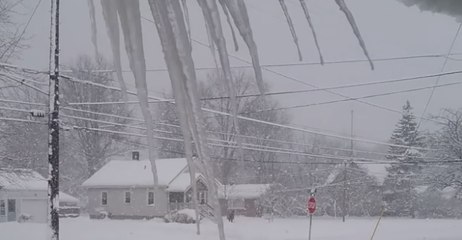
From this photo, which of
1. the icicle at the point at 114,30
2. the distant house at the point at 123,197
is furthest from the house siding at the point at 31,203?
the icicle at the point at 114,30

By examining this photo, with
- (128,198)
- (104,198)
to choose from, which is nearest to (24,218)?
(104,198)

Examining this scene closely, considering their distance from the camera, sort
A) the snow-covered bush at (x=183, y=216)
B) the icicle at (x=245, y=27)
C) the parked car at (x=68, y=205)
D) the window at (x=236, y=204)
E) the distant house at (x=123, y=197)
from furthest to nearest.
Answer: the window at (x=236, y=204)
the parked car at (x=68, y=205)
the distant house at (x=123, y=197)
the snow-covered bush at (x=183, y=216)
the icicle at (x=245, y=27)

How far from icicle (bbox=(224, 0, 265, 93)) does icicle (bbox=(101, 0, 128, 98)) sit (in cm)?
17

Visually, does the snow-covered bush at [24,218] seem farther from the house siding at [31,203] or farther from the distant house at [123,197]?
the distant house at [123,197]

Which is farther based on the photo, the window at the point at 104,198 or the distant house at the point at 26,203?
the window at the point at 104,198

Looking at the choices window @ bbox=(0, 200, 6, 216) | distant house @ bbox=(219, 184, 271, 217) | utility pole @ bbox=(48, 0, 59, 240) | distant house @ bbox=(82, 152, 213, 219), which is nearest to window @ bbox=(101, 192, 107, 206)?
distant house @ bbox=(82, 152, 213, 219)

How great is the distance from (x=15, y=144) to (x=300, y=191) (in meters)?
23.5

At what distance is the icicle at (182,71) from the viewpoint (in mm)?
933

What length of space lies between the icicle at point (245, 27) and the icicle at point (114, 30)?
0.17m

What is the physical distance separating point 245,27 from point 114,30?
20 centimetres

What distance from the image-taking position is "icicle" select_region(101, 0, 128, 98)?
37.6 inches

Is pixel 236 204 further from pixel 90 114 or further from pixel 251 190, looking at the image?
pixel 90 114

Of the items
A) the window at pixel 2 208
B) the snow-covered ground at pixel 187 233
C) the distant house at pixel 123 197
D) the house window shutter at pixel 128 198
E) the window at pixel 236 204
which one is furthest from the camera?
the window at pixel 236 204

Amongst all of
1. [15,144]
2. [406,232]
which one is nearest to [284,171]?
[406,232]
